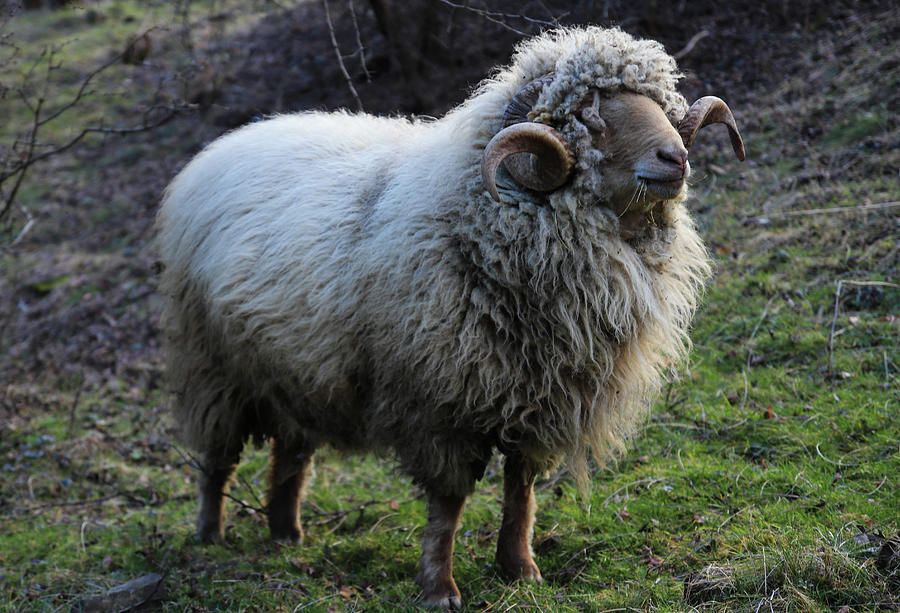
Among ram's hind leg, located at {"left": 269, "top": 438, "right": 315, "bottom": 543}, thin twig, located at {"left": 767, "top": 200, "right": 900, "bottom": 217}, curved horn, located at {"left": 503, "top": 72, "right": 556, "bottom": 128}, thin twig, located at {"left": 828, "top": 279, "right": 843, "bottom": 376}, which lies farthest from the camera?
thin twig, located at {"left": 767, "top": 200, "right": 900, "bottom": 217}

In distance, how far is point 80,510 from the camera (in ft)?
18.5

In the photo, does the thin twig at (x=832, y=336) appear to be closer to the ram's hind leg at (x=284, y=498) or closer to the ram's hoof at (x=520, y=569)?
the ram's hoof at (x=520, y=569)

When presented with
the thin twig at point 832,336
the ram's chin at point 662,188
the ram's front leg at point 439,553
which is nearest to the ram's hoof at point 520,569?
the ram's front leg at point 439,553

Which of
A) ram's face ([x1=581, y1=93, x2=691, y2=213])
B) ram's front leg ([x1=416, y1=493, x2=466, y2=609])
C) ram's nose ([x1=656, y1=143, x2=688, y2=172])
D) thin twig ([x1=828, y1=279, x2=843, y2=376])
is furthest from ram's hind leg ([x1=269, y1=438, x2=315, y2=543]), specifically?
thin twig ([x1=828, y1=279, x2=843, y2=376])

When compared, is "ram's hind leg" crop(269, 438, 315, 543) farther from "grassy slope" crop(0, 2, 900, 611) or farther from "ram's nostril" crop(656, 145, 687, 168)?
"ram's nostril" crop(656, 145, 687, 168)

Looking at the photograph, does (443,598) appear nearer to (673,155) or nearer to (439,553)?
(439,553)

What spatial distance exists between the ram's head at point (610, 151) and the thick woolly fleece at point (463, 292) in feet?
0.19

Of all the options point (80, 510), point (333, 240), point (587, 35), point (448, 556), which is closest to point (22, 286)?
point (80, 510)

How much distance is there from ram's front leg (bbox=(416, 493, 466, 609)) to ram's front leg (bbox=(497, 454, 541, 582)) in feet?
0.90

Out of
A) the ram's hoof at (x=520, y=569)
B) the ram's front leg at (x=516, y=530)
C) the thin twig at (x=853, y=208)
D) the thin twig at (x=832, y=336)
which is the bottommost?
the ram's hoof at (x=520, y=569)

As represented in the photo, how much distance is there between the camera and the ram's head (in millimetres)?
3156

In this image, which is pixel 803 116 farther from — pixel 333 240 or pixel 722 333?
pixel 333 240

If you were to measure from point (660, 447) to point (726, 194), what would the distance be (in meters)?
3.44

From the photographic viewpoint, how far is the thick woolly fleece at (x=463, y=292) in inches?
133
